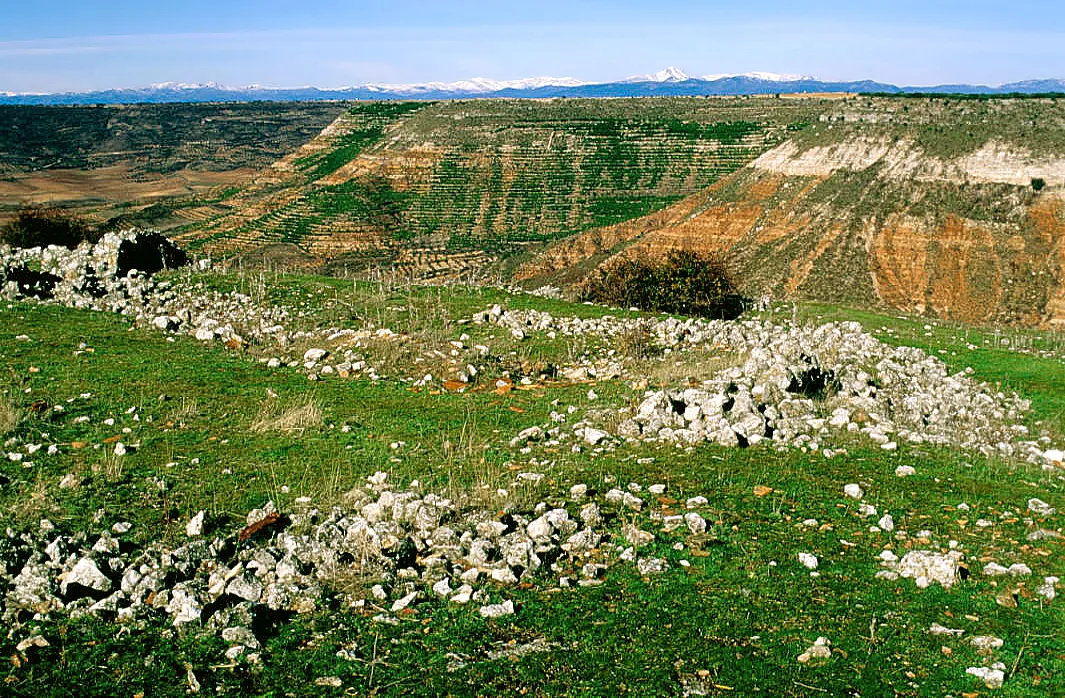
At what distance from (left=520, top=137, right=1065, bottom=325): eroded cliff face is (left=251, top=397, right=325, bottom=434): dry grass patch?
30239 millimetres

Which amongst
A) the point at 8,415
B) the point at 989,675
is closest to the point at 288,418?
the point at 8,415

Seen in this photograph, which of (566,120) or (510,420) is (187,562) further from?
(566,120)

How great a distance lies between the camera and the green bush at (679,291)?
23281mm

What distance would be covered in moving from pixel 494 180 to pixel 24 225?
42.1 m

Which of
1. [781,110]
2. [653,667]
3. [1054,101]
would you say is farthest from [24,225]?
[781,110]

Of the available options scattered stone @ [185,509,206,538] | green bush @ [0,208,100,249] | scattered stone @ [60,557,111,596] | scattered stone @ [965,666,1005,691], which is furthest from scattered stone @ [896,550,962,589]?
green bush @ [0,208,100,249]

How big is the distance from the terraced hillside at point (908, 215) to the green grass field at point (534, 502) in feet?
84.4

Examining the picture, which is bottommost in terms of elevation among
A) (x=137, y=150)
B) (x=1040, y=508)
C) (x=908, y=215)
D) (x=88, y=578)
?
(x=1040, y=508)

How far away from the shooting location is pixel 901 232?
133ft

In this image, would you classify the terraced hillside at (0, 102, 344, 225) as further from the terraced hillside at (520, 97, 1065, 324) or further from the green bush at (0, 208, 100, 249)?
the terraced hillside at (520, 97, 1065, 324)

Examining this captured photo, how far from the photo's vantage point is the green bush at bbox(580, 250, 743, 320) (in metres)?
23.3

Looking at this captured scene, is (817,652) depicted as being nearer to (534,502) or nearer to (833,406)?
(534,502)

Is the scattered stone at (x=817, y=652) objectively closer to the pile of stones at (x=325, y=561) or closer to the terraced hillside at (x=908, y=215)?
the pile of stones at (x=325, y=561)

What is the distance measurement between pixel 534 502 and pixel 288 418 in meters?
4.06
